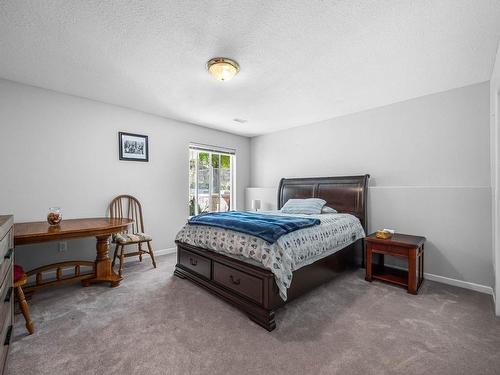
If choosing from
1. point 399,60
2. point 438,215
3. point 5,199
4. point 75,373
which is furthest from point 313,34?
point 5,199

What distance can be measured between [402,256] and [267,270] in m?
1.73

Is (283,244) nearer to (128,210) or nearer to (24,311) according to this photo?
(24,311)

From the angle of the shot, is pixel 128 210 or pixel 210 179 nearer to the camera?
pixel 128 210

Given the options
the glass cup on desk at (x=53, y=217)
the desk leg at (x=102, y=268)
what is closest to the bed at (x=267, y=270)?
the desk leg at (x=102, y=268)

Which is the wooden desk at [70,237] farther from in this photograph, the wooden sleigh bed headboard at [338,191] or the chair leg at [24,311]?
the wooden sleigh bed headboard at [338,191]

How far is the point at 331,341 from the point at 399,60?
8.74ft

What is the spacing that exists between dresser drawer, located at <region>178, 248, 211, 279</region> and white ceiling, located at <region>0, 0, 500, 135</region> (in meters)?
2.12

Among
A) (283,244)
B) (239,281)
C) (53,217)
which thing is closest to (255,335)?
(239,281)

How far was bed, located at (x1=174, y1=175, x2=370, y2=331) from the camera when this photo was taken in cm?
202

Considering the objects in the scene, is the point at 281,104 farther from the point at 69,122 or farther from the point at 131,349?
the point at 131,349

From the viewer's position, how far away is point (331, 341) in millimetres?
1770

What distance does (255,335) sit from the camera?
1.84 meters

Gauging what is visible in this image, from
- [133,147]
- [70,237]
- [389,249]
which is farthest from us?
[133,147]

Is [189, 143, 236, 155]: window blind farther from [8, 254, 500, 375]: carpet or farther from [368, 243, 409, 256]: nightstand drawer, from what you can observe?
[368, 243, 409, 256]: nightstand drawer
